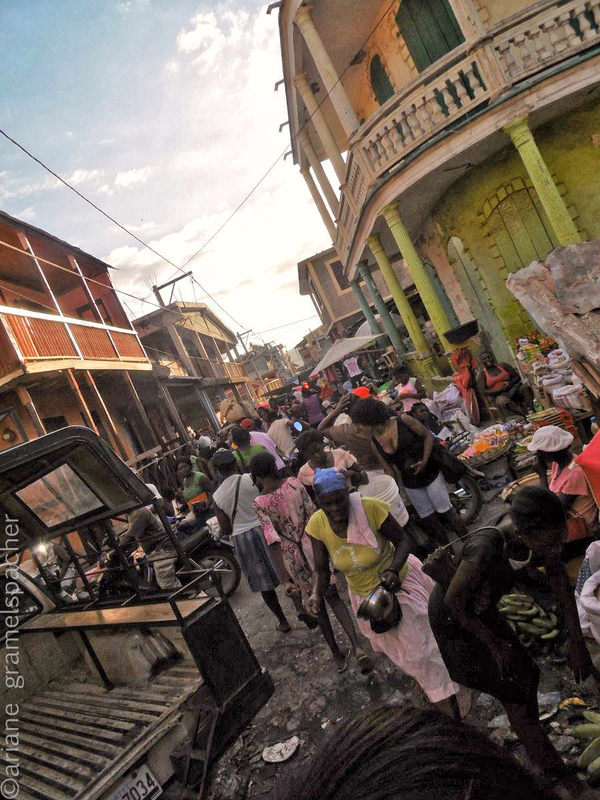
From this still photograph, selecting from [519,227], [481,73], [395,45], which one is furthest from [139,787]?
[395,45]

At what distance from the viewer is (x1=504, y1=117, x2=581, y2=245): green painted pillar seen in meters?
7.21

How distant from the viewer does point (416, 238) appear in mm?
12828

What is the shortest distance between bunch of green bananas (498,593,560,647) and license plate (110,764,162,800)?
8.10ft

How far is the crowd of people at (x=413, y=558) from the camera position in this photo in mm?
1982

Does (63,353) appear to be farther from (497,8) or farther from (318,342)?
(318,342)

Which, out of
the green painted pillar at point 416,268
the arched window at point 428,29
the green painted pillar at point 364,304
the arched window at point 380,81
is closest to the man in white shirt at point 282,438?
the green painted pillar at point 416,268

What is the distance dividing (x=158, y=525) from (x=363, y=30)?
10989mm

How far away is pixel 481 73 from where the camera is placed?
725cm

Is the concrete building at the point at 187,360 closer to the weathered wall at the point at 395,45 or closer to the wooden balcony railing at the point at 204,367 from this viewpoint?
the wooden balcony railing at the point at 204,367

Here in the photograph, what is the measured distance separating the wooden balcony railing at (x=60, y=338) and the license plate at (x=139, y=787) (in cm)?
727

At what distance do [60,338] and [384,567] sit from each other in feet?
31.1

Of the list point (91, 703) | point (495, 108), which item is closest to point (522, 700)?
point (91, 703)

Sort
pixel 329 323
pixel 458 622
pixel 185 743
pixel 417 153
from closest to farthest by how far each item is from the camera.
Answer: pixel 458 622 → pixel 185 743 → pixel 417 153 → pixel 329 323

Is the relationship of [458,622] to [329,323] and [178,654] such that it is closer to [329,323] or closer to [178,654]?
[178,654]
